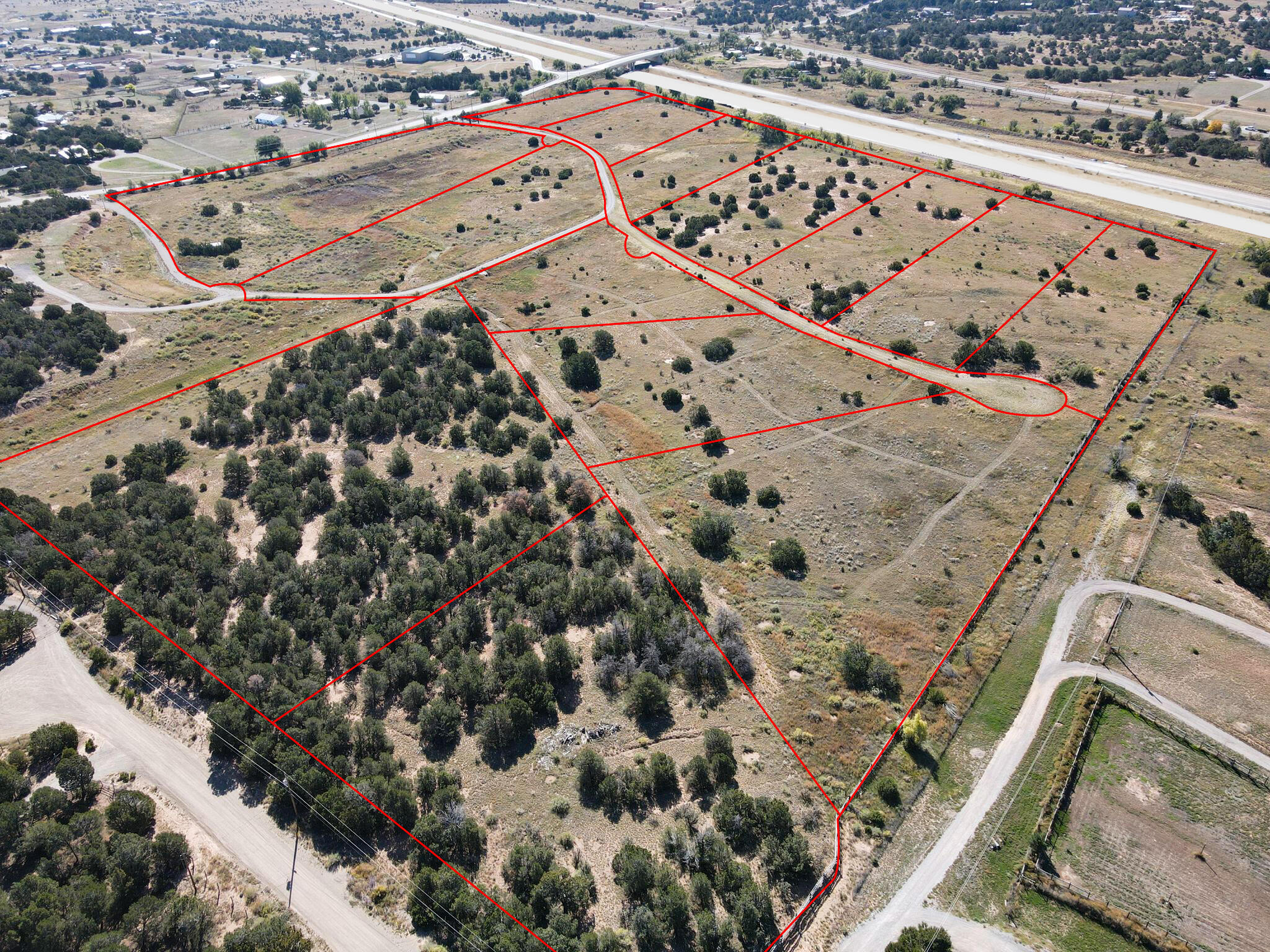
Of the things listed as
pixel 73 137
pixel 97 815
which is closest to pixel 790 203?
pixel 97 815

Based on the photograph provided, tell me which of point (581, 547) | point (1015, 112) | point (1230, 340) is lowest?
point (581, 547)

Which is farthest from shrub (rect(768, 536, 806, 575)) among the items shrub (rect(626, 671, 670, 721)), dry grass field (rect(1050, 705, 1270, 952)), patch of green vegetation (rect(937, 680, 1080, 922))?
dry grass field (rect(1050, 705, 1270, 952))

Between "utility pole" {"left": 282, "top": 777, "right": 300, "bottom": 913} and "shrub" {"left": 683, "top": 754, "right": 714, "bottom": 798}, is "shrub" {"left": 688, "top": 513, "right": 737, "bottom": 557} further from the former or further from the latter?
"utility pole" {"left": 282, "top": 777, "right": 300, "bottom": 913}

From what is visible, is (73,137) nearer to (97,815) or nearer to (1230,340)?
(97,815)

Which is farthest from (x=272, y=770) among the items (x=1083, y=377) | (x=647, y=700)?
(x=1083, y=377)

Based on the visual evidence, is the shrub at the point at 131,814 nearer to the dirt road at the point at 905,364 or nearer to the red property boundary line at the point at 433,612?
the red property boundary line at the point at 433,612
